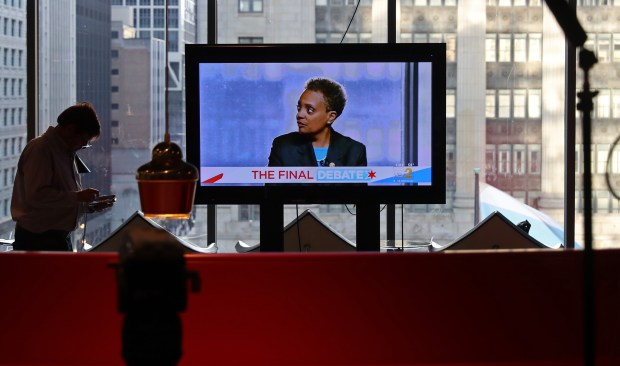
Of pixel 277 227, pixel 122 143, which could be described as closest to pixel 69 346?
pixel 277 227

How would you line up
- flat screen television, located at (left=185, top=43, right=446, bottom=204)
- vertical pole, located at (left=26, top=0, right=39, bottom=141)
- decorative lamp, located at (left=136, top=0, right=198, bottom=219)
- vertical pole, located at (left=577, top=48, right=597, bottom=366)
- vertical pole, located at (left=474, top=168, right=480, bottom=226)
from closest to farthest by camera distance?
vertical pole, located at (left=577, top=48, right=597, bottom=366)
decorative lamp, located at (left=136, top=0, right=198, bottom=219)
flat screen television, located at (left=185, top=43, right=446, bottom=204)
vertical pole, located at (left=26, top=0, right=39, bottom=141)
vertical pole, located at (left=474, top=168, right=480, bottom=226)

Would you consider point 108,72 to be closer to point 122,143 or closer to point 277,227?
point 122,143

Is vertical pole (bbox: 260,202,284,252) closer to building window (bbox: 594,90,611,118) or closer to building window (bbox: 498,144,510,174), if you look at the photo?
building window (bbox: 498,144,510,174)

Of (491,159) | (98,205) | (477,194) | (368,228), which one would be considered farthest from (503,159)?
(98,205)

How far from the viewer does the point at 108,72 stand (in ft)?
22.7

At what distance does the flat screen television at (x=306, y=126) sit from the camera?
513cm

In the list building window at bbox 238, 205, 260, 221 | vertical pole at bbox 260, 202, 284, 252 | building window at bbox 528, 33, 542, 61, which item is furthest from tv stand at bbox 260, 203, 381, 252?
building window at bbox 528, 33, 542, 61

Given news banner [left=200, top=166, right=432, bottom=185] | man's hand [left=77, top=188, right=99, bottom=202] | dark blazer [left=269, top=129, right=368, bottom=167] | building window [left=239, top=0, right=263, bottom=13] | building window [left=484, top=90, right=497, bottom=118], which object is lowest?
man's hand [left=77, top=188, right=99, bottom=202]

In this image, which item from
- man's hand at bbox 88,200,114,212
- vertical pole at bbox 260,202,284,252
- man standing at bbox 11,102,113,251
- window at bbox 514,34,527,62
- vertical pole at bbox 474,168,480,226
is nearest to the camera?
man standing at bbox 11,102,113,251

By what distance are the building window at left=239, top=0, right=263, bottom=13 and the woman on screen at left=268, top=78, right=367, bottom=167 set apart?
6.34 ft

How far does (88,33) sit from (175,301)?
551 centimetres

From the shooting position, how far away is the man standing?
438cm

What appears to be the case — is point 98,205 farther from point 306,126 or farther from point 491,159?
point 491,159

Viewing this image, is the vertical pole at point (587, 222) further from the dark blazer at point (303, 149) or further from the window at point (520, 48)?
the window at point (520, 48)
